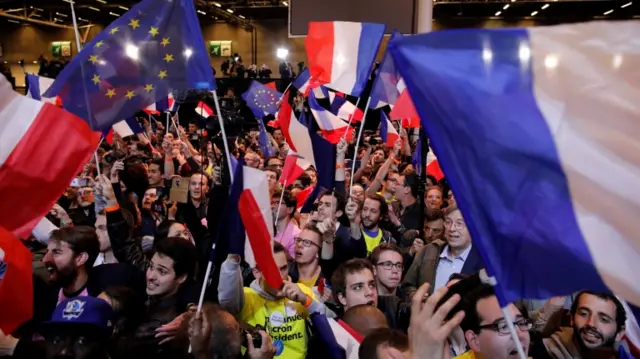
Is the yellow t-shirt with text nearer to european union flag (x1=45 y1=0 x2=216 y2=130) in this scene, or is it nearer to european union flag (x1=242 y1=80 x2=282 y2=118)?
european union flag (x1=45 y1=0 x2=216 y2=130)

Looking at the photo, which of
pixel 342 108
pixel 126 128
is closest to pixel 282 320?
pixel 126 128

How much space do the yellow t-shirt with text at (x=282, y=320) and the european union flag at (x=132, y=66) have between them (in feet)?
3.82

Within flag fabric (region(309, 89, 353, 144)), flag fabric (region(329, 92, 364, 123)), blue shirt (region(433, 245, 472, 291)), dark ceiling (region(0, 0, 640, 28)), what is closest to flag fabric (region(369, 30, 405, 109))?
flag fabric (region(309, 89, 353, 144))

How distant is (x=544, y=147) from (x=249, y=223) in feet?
4.24

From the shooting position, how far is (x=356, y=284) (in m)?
3.27

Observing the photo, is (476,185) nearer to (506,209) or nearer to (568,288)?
(506,209)

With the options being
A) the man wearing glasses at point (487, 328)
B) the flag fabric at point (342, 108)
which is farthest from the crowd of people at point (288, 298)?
the flag fabric at point (342, 108)

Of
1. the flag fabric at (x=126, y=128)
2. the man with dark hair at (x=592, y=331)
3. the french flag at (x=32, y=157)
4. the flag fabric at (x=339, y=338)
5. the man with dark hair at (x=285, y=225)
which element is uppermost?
the french flag at (x=32, y=157)

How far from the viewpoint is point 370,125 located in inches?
711

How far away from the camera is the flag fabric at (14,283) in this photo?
2.44 m

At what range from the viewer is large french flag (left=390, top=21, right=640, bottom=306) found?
69.1 inches

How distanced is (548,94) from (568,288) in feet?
1.79

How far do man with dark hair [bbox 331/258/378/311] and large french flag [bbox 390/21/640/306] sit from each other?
1493 millimetres

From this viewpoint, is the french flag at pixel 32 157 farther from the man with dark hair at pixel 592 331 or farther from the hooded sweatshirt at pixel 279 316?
the man with dark hair at pixel 592 331
